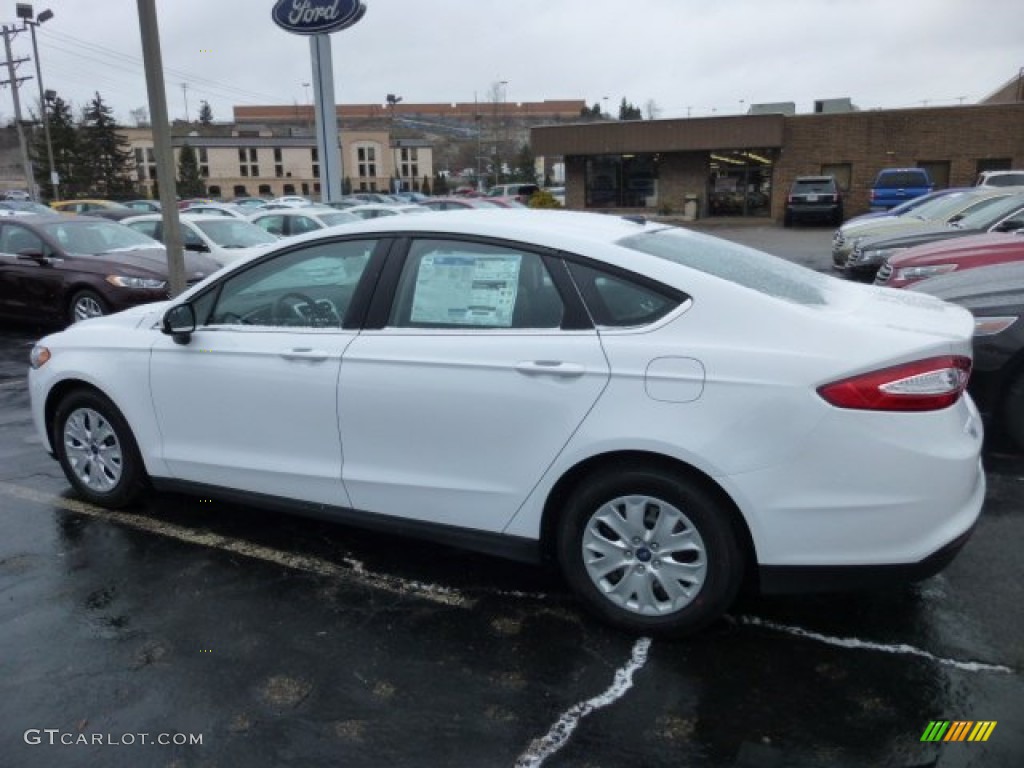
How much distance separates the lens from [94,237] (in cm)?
1054

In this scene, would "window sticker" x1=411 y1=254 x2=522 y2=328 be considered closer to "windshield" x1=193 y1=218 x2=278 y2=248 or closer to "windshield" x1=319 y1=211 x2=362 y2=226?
"windshield" x1=193 y1=218 x2=278 y2=248

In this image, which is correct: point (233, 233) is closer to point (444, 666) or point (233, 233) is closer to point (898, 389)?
point (444, 666)

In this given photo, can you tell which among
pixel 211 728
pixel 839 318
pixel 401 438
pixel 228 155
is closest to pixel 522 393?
pixel 401 438

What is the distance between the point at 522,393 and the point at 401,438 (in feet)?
2.04

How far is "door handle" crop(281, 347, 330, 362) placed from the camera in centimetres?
369

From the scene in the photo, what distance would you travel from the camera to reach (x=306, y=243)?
3.93 meters

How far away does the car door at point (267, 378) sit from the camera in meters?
3.75

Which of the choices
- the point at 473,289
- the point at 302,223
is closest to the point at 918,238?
the point at 473,289

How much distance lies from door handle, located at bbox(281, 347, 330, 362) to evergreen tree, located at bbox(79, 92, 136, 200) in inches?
2707

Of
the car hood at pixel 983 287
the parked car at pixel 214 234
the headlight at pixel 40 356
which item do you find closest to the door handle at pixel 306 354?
the headlight at pixel 40 356

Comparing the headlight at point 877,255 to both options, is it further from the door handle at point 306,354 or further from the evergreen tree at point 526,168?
the evergreen tree at point 526,168

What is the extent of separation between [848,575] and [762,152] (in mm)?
35385

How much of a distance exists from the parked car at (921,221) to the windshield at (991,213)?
377 mm

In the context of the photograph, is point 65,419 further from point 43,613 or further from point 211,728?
point 211,728
